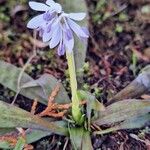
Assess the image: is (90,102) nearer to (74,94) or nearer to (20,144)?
(74,94)

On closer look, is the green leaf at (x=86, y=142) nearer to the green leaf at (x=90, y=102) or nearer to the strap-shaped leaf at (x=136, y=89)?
the green leaf at (x=90, y=102)

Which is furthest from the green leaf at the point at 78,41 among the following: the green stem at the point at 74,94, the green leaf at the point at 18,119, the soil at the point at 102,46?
the green leaf at the point at 18,119

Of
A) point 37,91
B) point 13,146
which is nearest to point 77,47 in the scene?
point 37,91

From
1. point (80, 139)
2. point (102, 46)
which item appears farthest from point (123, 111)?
point (102, 46)

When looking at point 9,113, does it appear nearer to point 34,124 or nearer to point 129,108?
point 34,124

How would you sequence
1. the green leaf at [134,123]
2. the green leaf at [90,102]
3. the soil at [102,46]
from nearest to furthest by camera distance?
the green leaf at [90,102] → the green leaf at [134,123] → the soil at [102,46]

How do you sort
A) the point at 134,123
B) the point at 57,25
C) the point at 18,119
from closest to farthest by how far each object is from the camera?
the point at 57,25 → the point at 18,119 → the point at 134,123
